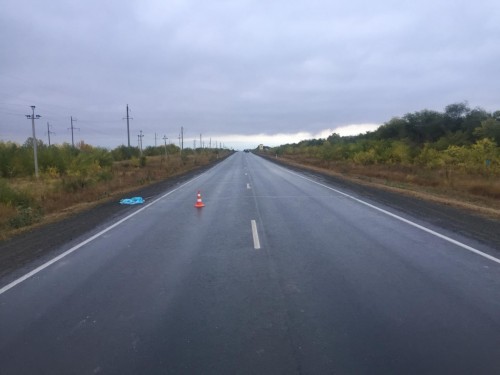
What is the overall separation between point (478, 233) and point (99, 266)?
27.1 ft

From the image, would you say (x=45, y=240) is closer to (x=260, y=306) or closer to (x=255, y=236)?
(x=255, y=236)

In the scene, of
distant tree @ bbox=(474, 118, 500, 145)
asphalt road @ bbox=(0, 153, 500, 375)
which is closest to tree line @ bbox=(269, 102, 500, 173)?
distant tree @ bbox=(474, 118, 500, 145)

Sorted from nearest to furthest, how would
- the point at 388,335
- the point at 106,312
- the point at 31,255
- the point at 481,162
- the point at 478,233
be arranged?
the point at 388,335
the point at 106,312
the point at 31,255
the point at 478,233
the point at 481,162

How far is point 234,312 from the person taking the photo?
207 inches

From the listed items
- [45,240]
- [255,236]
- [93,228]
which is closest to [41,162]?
[93,228]

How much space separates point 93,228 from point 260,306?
7592 millimetres

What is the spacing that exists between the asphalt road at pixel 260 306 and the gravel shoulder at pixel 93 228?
1.73 feet

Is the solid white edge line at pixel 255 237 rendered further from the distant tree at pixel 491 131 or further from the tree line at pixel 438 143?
the distant tree at pixel 491 131

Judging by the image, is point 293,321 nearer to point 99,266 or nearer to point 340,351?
point 340,351

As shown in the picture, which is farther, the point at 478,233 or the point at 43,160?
the point at 43,160

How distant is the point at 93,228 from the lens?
11.7 meters

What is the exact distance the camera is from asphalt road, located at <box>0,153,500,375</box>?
4.07m

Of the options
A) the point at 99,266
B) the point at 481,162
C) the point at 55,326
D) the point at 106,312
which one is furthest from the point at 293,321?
the point at 481,162

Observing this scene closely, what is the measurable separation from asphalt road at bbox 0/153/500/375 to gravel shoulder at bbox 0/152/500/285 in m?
0.53
